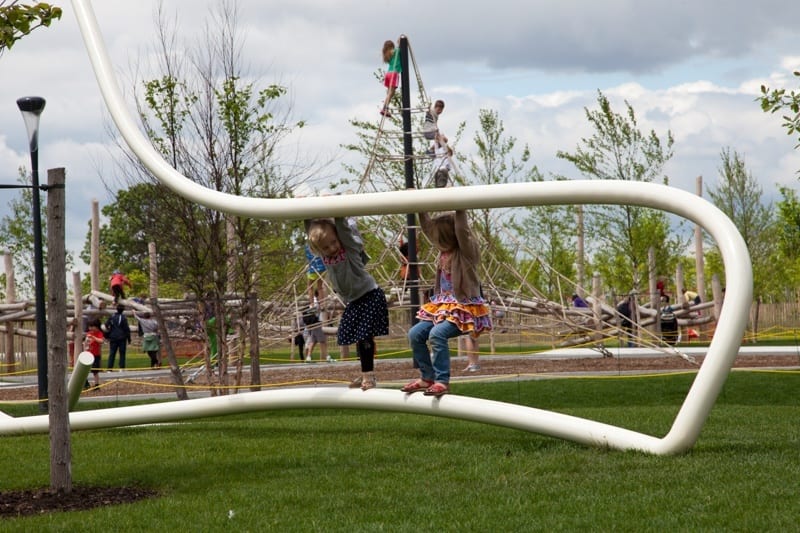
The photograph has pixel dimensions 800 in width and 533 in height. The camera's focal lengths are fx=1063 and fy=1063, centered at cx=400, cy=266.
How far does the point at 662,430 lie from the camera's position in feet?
27.0

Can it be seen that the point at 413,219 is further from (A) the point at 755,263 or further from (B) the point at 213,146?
(A) the point at 755,263

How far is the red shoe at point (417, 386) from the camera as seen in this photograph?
7.67 metres

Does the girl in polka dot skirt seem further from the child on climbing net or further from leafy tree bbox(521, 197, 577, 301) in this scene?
leafy tree bbox(521, 197, 577, 301)

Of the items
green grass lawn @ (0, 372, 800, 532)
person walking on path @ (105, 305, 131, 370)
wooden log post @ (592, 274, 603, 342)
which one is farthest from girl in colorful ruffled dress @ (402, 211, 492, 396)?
person walking on path @ (105, 305, 131, 370)

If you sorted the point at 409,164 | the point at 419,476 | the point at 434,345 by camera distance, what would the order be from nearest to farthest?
the point at 419,476, the point at 434,345, the point at 409,164

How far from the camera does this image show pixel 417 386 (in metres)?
7.70

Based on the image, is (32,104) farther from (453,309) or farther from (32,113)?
(453,309)

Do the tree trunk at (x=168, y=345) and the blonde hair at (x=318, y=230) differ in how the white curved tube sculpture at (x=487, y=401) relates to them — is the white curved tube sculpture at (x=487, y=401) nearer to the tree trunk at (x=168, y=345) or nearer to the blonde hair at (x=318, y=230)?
the blonde hair at (x=318, y=230)

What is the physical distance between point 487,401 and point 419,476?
1217 millimetres

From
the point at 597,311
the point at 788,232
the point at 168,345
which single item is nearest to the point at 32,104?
the point at 168,345

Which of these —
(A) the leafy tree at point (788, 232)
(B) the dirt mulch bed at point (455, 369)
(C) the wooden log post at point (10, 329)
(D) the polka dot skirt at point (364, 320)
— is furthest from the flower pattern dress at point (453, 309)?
(A) the leafy tree at point (788, 232)

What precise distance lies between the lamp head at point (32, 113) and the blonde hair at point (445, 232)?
7.52 m

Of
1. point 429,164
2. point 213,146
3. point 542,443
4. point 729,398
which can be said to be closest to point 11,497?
point 542,443

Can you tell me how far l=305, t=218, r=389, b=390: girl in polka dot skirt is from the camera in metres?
7.57
